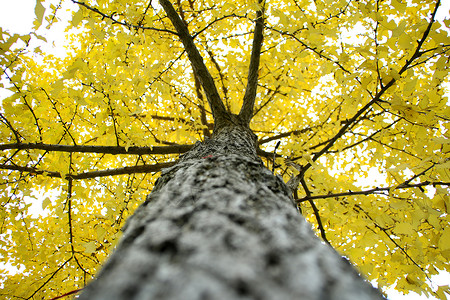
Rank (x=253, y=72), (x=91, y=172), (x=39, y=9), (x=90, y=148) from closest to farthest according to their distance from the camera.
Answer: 1. (x=39, y=9)
2. (x=90, y=148)
3. (x=91, y=172)
4. (x=253, y=72)

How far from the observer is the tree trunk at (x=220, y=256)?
0.35 meters

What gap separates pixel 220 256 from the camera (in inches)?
16.1

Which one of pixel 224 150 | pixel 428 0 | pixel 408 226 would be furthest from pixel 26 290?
pixel 428 0

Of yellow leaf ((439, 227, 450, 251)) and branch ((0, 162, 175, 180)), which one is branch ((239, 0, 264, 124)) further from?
yellow leaf ((439, 227, 450, 251))

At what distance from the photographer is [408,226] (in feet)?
4.40

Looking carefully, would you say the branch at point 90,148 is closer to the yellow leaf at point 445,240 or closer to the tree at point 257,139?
the tree at point 257,139

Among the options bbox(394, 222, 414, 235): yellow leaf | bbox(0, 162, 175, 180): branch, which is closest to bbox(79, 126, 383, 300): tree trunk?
bbox(394, 222, 414, 235): yellow leaf

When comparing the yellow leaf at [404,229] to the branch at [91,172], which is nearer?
the yellow leaf at [404,229]

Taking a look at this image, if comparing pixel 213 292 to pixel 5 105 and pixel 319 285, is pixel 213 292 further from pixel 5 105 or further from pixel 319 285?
pixel 5 105

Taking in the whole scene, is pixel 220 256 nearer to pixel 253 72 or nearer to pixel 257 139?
pixel 257 139

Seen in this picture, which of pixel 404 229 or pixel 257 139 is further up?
pixel 257 139

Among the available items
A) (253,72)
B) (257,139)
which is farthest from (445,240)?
(253,72)

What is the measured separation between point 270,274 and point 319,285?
0.08m

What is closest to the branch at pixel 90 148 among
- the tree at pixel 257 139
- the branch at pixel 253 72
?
the tree at pixel 257 139
